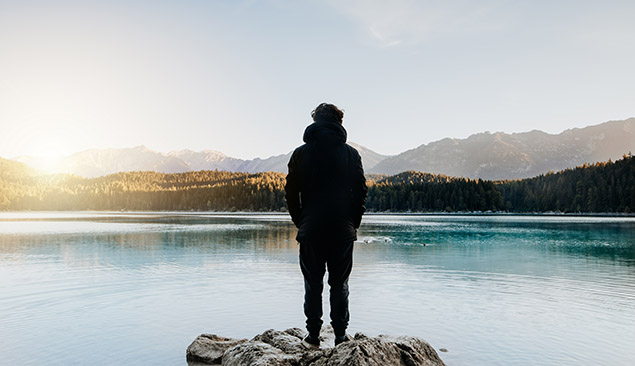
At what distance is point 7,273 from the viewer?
63.2 ft

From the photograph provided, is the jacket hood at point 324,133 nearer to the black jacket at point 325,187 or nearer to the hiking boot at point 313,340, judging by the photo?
the black jacket at point 325,187

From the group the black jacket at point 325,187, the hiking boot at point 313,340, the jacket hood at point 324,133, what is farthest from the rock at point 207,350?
the jacket hood at point 324,133

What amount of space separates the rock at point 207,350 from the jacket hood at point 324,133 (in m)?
3.67

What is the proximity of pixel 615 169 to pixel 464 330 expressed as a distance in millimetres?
171990

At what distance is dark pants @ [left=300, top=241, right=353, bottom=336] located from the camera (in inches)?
266

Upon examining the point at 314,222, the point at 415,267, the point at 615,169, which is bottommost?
the point at 415,267

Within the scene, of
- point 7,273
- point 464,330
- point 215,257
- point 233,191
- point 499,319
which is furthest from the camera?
point 233,191

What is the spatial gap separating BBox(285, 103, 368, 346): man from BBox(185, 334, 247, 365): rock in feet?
5.16

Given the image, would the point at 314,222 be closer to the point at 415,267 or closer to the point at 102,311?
the point at 102,311

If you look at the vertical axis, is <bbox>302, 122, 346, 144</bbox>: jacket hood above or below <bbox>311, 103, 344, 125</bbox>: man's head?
below

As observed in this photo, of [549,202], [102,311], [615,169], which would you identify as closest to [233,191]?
[549,202]

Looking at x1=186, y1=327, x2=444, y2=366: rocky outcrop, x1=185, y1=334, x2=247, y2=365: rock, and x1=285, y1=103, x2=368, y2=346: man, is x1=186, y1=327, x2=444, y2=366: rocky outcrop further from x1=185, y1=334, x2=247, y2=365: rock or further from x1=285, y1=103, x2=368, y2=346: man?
x1=285, y1=103, x2=368, y2=346: man

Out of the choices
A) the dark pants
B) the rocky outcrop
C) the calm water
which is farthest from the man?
the calm water

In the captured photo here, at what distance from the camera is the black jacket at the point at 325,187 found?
6.62 m
